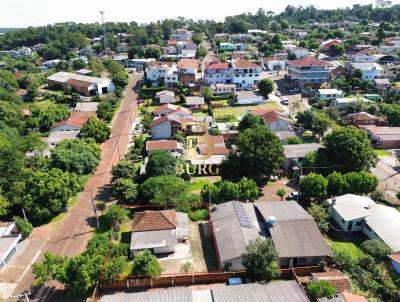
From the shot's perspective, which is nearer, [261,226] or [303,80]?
[261,226]

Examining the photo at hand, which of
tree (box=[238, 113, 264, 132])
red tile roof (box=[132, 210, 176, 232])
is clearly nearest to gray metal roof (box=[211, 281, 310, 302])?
red tile roof (box=[132, 210, 176, 232])

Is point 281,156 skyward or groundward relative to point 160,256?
skyward

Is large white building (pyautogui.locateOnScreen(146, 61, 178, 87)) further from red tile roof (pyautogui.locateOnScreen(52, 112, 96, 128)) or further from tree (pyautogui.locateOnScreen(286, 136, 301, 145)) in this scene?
tree (pyautogui.locateOnScreen(286, 136, 301, 145))

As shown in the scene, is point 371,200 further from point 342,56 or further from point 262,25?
point 262,25

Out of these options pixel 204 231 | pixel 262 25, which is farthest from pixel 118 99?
pixel 262 25

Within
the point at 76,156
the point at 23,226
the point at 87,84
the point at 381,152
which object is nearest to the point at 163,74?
the point at 87,84

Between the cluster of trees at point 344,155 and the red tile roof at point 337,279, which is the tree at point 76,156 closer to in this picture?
the cluster of trees at point 344,155

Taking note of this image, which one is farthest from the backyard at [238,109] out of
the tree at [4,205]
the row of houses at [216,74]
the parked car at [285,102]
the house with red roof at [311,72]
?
the tree at [4,205]
